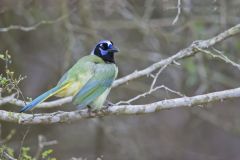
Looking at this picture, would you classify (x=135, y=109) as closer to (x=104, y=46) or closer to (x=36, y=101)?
(x=36, y=101)

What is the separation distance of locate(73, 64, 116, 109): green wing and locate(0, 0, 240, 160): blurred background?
1343 millimetres

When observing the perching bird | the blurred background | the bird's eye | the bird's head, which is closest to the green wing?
the perching bird

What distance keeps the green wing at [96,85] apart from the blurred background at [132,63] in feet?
4.41

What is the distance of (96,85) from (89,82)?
0.22 ft

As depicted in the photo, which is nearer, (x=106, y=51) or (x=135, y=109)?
(x=135, y=109)

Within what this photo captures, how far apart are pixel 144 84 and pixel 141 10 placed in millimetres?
984

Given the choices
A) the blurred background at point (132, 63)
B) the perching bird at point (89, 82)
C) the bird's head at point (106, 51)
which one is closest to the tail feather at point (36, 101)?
the perching bird at point (89, 82)

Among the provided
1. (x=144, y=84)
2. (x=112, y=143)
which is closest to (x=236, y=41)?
(x=144, y=84)

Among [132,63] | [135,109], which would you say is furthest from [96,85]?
[132,63]

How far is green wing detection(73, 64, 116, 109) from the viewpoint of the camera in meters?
5.00

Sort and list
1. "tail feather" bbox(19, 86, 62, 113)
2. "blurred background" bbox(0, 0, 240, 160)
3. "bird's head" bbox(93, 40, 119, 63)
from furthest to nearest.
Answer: "blurred background" bbox(0, 0, 240, 160) → "bird's head" bbox(93, 40, 119, 63) → "tail feather" bbox(19, 86, 62, 113)

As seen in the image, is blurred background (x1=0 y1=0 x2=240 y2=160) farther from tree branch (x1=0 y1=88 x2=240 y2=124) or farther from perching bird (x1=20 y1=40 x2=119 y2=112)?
tree branch (x1=0 y1=88 x2=240 y2=124)

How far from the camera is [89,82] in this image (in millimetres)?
5324

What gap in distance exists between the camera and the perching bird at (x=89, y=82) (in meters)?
5.03
